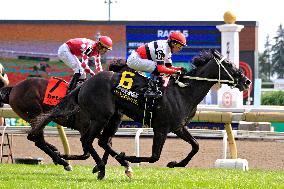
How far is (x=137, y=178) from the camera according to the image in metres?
10.2

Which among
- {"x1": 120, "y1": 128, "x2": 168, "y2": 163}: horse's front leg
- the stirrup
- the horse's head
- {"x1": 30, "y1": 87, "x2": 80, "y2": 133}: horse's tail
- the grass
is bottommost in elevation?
the grass

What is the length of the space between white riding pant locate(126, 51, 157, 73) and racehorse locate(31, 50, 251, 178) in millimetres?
109

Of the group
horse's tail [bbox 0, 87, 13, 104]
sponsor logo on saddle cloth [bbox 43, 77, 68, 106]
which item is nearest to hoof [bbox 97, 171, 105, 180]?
sponsor logo on saddle cloth [bbox 43, 77, 68, 106]

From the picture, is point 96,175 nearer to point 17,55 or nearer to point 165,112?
point 165,112

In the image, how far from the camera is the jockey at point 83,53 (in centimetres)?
1123

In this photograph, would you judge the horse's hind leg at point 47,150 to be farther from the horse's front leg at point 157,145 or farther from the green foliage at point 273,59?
the green foliage at point 273,59

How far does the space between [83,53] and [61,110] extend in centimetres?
109

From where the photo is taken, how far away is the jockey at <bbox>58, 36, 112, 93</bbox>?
1123 centimetres

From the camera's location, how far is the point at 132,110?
10195 mm

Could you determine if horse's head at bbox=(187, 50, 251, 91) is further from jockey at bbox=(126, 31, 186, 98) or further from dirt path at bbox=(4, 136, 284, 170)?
dirt path at bbox=(4, 136, 284, 170)

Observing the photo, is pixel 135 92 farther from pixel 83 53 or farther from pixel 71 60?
pixel 71 60

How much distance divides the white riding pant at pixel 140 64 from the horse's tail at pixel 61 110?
81 centimetres

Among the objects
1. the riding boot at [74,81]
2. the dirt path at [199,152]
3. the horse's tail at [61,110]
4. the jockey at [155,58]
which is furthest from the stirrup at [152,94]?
the dirt path at [199,152]

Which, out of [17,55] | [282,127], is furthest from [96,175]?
[17,55]
